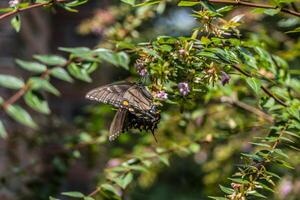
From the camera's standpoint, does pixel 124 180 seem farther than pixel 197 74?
Yes

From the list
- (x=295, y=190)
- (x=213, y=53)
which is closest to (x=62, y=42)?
(x=295, y=190)

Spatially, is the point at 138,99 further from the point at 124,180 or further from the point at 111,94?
the point at 124,180

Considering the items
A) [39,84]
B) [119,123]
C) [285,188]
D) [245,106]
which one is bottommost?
[285,188]

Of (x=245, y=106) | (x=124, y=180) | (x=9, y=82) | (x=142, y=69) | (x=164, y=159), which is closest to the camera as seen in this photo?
(x=9, y=82)

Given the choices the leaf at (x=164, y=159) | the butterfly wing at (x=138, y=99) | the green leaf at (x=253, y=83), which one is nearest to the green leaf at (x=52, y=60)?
the butterfly wing at (x=138, y=99)

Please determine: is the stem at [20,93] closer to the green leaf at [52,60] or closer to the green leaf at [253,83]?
the green leaf at [52,60]

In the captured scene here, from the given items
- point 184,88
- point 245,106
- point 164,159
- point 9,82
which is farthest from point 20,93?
point 245,106

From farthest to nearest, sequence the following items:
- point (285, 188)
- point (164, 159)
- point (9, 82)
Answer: point (285, 188), point (164, 159), point (9, 82)

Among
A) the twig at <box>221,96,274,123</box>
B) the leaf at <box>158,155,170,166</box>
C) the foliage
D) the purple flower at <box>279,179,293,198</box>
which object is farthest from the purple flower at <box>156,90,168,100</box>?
the purple flower at <box>279,179,293,198</box>

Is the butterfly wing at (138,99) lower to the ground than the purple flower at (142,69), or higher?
lower

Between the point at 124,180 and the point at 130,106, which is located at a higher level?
the point at 130,106
